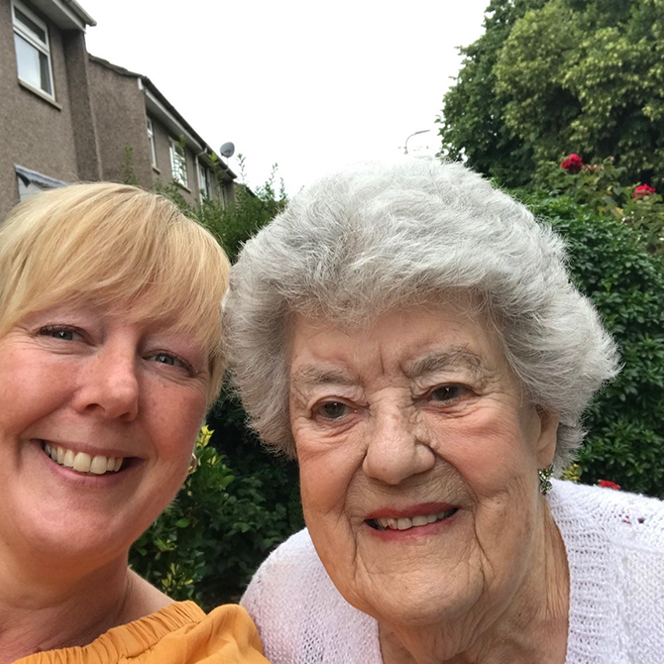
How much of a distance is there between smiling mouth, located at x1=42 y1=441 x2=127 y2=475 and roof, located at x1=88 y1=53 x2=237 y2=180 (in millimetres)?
15187

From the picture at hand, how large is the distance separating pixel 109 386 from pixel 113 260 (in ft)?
1.19

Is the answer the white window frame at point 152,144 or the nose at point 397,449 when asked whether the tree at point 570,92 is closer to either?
the white window frame at point 152,144

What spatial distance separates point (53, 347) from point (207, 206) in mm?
4710

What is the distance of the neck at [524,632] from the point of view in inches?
66.2

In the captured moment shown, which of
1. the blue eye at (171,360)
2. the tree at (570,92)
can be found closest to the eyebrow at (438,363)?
the blue eye at (171,360)

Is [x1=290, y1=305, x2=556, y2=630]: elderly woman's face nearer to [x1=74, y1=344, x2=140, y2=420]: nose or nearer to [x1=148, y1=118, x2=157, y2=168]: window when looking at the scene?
[x1=74, y1=344, x2=140, y2=420]: nose

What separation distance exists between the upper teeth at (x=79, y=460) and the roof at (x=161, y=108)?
1519cm

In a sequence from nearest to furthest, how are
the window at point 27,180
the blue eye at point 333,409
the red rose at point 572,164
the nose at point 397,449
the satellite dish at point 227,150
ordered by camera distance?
the nose at point 397,449 → the blue eye at point 333,409 → the red rose at point 572,164 → the satellite dish at point 227,150 → the window at point 27,180

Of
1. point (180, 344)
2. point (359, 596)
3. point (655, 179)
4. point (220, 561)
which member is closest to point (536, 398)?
point (359, 596)

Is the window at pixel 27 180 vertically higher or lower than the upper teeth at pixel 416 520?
higher

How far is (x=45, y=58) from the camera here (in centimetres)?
1451

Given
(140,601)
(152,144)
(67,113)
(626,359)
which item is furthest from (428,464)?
(152,144)

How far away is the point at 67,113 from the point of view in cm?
1524

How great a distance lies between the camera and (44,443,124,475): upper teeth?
172 cm
